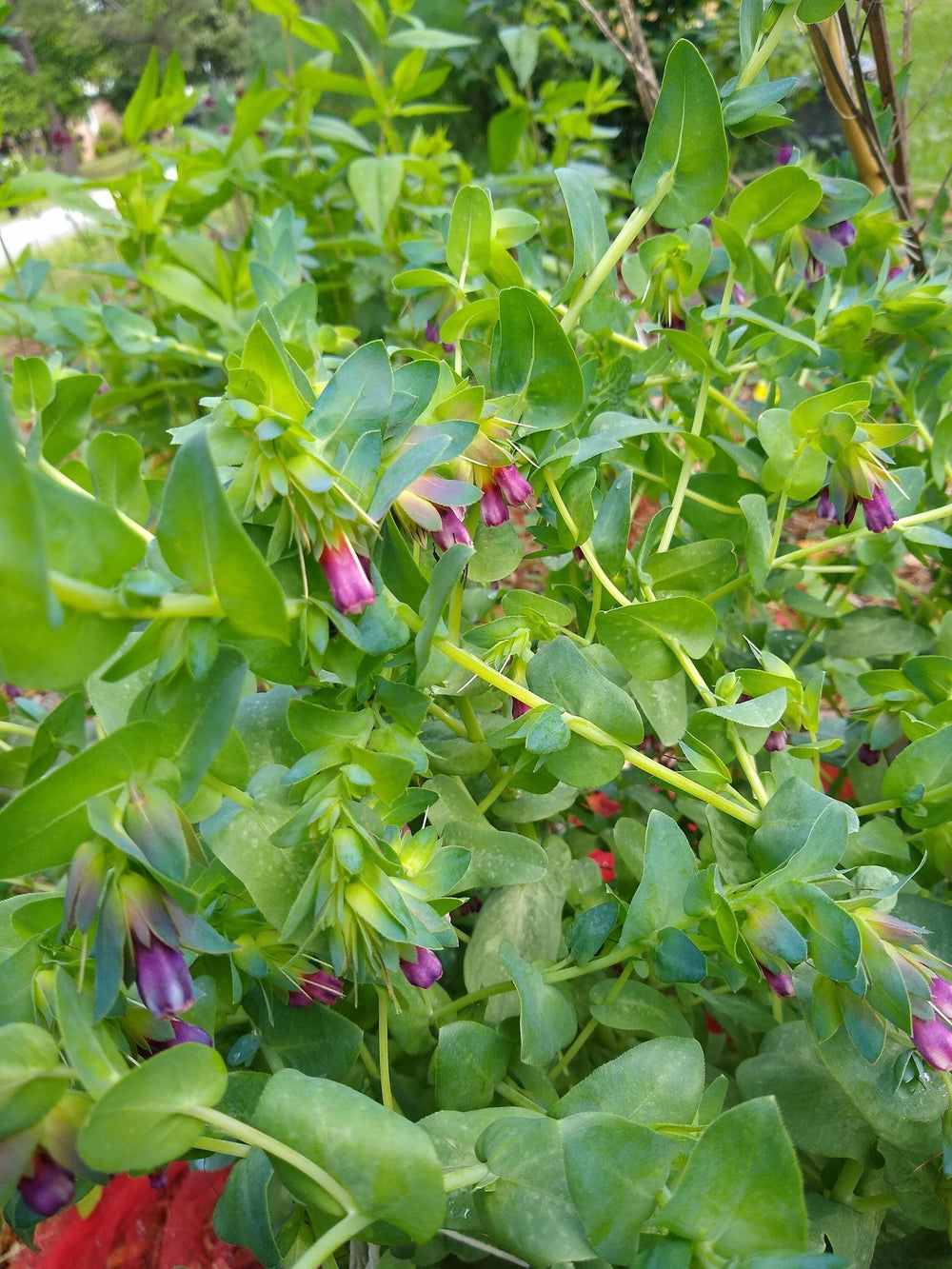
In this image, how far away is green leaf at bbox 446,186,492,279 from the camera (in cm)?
46

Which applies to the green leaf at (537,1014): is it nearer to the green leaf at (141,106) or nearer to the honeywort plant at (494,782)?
the honeywort plant at (494,782)

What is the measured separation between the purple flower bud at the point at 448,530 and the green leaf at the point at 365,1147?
0.65ft

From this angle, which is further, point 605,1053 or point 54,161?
point 54,161

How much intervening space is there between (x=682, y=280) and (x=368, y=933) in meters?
0.40

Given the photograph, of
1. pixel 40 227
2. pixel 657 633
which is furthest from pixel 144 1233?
pixel 40 227

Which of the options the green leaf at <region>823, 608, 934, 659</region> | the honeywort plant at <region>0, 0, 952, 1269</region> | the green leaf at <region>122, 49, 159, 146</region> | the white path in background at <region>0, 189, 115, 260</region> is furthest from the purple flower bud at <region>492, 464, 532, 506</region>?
the white path in background at <region>0, 189, 115, 260</region>

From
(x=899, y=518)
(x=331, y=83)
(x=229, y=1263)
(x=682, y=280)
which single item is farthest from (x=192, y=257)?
(x=229, y=1263)

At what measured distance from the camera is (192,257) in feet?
3.29

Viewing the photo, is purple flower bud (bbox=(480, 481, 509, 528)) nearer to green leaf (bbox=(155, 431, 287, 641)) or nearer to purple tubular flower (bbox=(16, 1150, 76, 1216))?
green leaf (bbox=(155, 431, 287, 641))

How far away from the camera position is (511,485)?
37cm

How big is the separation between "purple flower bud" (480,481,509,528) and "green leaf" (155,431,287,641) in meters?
0.12

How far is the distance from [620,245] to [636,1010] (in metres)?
0.36

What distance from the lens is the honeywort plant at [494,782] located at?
28 centimetres

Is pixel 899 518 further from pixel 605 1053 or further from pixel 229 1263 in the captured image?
pixel 229 1263
